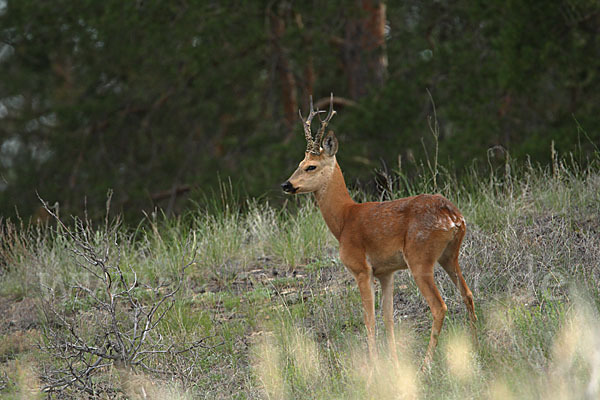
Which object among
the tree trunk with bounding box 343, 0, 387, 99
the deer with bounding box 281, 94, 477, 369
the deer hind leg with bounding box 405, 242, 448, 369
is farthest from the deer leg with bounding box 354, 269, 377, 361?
the tree trunk with bounding box 343, 0, 387, 99

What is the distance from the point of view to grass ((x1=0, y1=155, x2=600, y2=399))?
4.88 metres

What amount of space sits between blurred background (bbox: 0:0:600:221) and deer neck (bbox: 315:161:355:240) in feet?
17.6

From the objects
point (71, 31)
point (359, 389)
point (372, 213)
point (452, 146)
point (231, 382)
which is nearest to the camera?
point (359, 389)

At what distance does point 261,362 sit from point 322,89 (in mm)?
13593

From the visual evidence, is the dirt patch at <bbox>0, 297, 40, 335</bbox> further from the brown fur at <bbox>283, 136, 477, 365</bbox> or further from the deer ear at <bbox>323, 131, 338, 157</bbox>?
the deer ear at <bbox>323, 131, 338, 157</bbox>

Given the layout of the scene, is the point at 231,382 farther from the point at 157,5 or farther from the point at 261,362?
the point at 157,5

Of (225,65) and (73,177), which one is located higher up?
(225,65)

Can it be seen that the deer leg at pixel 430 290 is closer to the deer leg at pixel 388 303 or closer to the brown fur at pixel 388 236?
the brown fur at pixel 388 236

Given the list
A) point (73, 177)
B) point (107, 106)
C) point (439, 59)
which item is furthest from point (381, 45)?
point (73, 177)

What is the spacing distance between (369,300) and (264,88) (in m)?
12.4

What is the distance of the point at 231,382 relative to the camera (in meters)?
6.10

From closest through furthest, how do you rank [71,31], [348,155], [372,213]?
[372,213] → [348,155] → [71,31]

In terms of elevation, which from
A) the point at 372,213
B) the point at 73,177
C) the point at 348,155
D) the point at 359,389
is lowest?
the point at 73,177

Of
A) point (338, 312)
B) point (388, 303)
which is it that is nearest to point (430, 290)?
point (388, 303)
